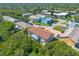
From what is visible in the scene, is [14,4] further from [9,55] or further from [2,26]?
[9,55]

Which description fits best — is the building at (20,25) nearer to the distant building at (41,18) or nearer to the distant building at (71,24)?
the distant building at (41,18)

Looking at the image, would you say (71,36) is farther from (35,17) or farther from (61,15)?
(35,17)

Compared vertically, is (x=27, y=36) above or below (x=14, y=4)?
below

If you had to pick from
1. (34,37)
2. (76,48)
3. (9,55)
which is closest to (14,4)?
(34,37)

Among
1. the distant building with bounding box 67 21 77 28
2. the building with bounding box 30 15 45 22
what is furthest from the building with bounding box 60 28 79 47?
the building with bounding box 30 15 45 22

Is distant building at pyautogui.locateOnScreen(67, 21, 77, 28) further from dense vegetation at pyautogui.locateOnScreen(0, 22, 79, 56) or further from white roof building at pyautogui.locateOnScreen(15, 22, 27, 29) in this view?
white roof building at pyautogui.locateOnScreen(15, 22, 27, 29)
